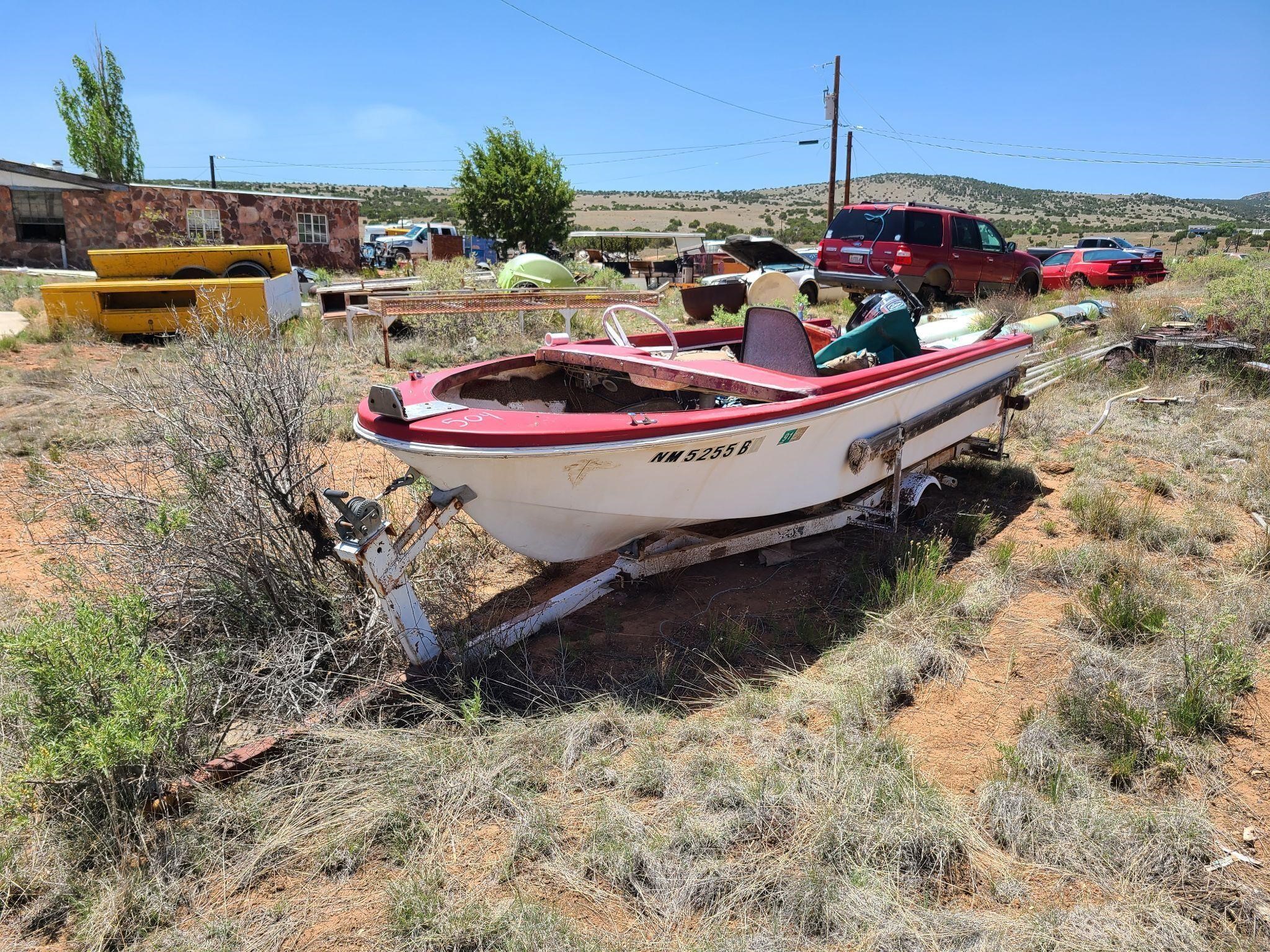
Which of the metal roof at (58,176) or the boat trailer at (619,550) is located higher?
the metal roof at (58,176)

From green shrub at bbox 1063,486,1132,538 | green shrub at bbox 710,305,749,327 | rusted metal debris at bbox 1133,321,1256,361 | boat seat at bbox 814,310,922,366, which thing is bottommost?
green shrub at bbox 1063,486,1132,538

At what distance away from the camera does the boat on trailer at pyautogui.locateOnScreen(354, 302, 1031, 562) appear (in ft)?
11.8

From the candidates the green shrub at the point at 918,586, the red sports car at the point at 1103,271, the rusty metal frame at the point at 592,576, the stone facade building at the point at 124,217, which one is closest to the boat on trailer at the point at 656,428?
the rusty metal frame at the point at 592,576

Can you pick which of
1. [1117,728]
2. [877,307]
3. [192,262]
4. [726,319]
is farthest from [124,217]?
[1117,728]

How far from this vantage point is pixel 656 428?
3656mm

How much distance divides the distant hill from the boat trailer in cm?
4613

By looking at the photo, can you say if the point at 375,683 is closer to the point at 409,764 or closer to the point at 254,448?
the point at 409,764

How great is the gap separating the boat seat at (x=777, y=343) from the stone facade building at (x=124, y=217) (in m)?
24.5

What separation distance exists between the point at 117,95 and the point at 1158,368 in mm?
45638

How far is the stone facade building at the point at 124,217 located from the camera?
2580 centimetres

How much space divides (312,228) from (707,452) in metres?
27.4

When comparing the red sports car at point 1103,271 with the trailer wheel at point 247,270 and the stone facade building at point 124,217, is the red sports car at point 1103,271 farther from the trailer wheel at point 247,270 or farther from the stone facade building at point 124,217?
the stone facade building at point 124,217

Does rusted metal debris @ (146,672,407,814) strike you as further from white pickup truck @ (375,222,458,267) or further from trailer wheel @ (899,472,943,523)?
white pickup truck @ (375,222,458,267)

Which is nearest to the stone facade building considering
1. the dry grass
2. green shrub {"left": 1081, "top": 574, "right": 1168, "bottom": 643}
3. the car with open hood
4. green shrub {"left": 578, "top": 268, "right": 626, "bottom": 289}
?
green shrub {"left": 578, "top": 268, "right": 626, "bottom": 289}
